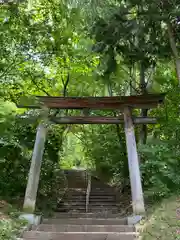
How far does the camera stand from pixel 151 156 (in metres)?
7.77

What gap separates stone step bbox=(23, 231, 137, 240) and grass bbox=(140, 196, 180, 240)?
448 mm

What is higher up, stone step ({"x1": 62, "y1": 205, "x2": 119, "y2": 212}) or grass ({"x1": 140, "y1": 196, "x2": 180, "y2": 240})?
stone step ({"x1": 62, "y1": 205, "x2": 119, "y2": 212})

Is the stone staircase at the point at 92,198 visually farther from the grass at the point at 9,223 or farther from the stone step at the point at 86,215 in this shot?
the grass at the point at 9,223

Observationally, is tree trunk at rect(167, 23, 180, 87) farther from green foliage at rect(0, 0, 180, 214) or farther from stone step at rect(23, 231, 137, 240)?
stone step at rect(23, 231, 137, 240)

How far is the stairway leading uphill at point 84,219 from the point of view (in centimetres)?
603

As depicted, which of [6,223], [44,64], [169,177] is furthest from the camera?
[44,64]

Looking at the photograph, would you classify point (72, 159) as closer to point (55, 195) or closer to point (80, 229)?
point (55, 195)

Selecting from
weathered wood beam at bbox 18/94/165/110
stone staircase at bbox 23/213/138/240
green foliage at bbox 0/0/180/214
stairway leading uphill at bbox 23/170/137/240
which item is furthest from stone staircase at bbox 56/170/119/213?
weathered wood beam at bbox 18/94/165/110

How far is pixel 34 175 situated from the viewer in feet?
25.9

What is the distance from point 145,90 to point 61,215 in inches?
227

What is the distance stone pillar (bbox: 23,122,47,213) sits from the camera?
297 inches

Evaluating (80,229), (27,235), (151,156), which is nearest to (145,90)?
(151,156)

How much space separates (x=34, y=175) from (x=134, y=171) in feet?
9.39

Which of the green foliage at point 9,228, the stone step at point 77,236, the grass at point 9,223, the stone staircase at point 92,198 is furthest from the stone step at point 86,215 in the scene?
the stone step at point 77,236
